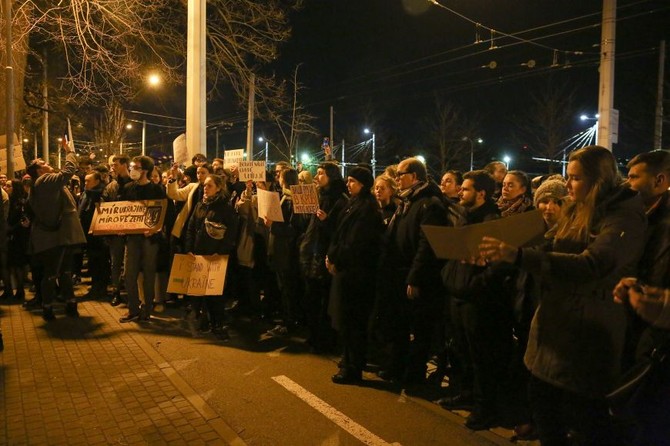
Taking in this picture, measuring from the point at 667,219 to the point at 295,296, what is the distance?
5165 mm

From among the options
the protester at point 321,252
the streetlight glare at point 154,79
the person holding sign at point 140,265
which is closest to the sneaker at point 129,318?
the person holding sign at point 140,265

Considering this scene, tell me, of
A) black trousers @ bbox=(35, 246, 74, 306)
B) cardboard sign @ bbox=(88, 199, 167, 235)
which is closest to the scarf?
cardboard sign @ bbox=(88, 199, 167, 235)

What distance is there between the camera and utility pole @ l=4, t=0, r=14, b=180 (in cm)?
1220

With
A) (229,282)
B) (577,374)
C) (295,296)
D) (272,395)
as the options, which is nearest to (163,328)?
(229,282)

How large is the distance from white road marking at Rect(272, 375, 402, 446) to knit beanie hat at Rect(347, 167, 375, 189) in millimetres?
2181

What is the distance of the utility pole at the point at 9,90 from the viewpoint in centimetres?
1220

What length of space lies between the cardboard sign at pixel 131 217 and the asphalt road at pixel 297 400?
5.29 feet

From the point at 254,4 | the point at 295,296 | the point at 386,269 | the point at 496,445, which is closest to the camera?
the point at 496,445

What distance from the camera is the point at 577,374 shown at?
2975mm

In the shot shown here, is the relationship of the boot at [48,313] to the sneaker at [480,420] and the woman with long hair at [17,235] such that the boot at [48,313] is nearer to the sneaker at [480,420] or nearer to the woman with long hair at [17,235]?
the woman with long hair at [17,235]

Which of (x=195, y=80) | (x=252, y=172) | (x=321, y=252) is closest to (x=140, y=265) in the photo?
(x=252, y=172)

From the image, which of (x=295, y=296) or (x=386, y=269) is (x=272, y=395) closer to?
(x=386, y=269)

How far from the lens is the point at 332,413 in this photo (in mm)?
4836

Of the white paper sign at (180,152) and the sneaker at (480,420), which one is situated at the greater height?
the white paper sign at (180,152)
